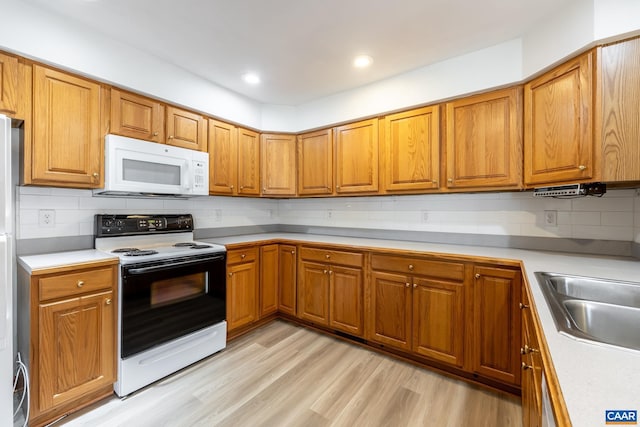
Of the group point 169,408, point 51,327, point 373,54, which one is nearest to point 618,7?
point 373,54

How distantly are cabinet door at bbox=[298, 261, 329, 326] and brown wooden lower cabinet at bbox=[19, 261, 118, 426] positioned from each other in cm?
159

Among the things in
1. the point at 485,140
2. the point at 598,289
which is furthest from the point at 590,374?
the point at 485,140

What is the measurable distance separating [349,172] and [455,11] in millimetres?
1549

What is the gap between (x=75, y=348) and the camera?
1700mm

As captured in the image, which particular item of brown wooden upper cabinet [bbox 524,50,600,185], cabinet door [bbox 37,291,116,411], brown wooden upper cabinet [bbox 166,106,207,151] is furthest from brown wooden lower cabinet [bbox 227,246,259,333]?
brown wooden upper cabinet [bbox 524,50,600,185]

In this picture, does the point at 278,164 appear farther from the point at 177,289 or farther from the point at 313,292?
the point at 177,289

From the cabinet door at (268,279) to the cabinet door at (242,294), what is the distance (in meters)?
0.08

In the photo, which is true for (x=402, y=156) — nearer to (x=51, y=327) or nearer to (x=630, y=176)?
(x=630, y=176)

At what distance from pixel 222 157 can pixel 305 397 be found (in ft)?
7.45

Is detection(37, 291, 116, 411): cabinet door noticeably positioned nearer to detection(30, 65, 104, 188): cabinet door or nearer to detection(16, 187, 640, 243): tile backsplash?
detection(16, 187, 640, 243): tile backsplash

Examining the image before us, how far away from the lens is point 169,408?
1.76 m

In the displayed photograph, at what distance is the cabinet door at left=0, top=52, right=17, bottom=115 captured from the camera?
1.64 metres

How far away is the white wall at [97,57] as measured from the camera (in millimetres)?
1687

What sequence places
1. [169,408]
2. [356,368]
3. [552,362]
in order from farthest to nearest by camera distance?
[356,368]
[169,408]
[552,362]
